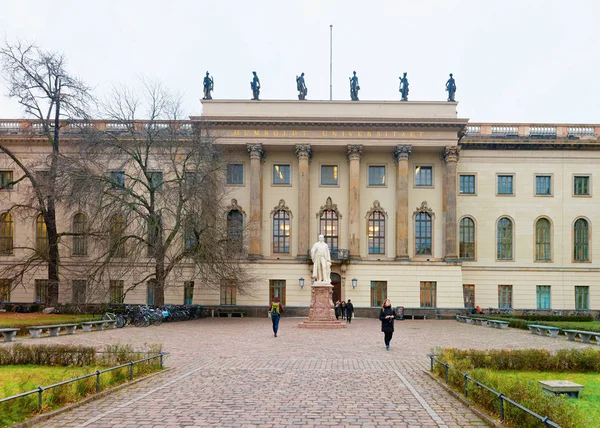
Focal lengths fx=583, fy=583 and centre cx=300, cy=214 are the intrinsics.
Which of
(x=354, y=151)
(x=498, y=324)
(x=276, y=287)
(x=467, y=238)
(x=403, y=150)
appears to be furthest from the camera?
(x=467, y=238)

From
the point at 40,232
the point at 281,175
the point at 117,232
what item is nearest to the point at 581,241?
the point at 281,175

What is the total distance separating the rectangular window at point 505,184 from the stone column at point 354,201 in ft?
43.7

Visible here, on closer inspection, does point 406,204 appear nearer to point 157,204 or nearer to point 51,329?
point 157,204

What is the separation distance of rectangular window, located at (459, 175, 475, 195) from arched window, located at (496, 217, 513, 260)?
12.5 ft

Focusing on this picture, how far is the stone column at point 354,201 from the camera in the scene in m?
48.8

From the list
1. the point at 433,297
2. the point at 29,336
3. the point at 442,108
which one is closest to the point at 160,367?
the point at 29,336

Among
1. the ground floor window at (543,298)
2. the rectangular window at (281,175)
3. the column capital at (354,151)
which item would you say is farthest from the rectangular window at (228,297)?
the ground floor window at (543,298)

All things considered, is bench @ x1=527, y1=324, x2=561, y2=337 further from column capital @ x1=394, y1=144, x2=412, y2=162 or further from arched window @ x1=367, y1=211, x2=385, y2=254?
column capital @ x1=394, y1=144, x2=412, y2=162

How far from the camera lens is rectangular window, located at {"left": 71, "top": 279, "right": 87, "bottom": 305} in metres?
42.8

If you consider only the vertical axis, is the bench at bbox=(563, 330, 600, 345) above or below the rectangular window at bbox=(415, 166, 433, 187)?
below

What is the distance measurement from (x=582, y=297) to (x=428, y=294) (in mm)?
14578

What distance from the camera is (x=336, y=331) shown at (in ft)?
100

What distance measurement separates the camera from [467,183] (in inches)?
2069

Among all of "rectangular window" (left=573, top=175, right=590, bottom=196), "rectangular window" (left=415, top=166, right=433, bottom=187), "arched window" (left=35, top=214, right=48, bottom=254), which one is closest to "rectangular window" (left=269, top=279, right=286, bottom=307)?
"rectangular window" (left=415, top=166, right=433, bottom=187)
